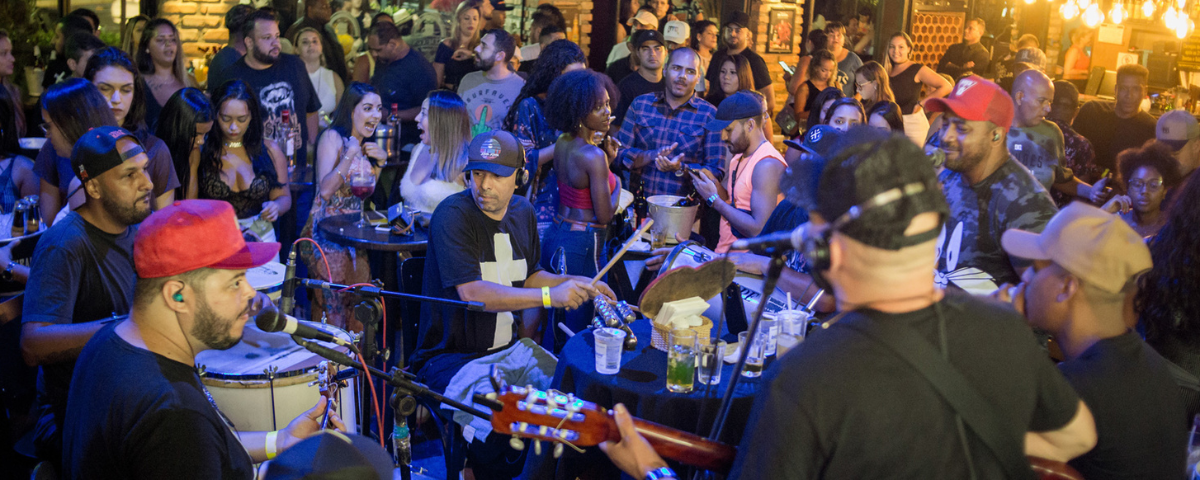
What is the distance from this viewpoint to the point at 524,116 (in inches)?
242

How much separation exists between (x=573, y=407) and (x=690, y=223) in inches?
115

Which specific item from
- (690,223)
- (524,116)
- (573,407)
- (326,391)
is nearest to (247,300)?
(326,391)

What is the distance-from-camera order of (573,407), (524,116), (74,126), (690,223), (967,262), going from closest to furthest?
(573,407), (967,262), (74,126), (690,223), (524,116)

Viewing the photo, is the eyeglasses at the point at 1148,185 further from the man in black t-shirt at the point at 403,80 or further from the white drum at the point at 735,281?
the man in black t-shirt at the point at 403,80

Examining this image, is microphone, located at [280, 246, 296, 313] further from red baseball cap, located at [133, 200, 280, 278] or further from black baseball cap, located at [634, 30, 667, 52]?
black baseball cap, located at [634, 30, 667, 52]

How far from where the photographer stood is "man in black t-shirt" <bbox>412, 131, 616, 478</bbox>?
140 inches

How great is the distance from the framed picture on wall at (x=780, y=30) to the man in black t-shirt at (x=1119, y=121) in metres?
3.92

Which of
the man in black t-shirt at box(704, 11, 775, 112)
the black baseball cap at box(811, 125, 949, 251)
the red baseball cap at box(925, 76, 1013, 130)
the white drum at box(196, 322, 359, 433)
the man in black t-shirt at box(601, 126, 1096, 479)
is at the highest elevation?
the man in black t-shirt at box(704, 11, 775, 112)

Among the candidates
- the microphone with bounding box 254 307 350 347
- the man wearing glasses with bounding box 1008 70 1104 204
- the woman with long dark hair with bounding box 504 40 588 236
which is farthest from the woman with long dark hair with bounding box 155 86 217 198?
the man wearing glasses with bounding box 1008 70 1104 204

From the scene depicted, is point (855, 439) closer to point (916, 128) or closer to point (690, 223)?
point (690, 223)

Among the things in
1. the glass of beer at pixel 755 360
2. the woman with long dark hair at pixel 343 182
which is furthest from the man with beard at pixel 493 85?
the glass of beer at pixel 755 360

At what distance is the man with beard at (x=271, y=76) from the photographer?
6336 millimetres

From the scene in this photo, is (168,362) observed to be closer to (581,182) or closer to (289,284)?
(289,284)

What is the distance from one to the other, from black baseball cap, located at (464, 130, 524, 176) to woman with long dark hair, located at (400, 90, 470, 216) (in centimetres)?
148
